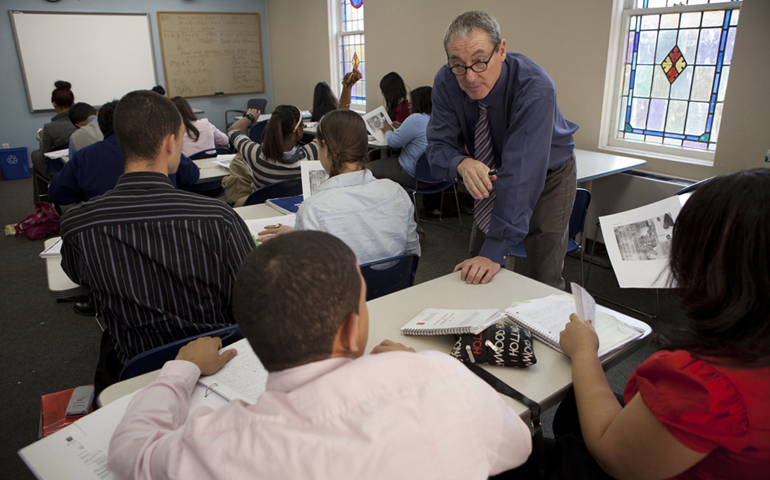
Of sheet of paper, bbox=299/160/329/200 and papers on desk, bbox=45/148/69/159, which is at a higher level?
sheet of paper, bbox=299/160/329/200

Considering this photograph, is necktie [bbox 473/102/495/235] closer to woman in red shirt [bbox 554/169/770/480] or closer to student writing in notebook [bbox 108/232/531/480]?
woman in red shirt [bbox 554/169/770/480]

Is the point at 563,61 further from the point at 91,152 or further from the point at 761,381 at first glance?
the point at 761,381

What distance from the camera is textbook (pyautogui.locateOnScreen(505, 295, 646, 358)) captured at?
1149 mm

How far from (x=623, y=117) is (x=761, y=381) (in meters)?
3.70

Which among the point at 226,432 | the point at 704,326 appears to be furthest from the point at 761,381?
the point at 226,432

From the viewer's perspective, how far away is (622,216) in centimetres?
168

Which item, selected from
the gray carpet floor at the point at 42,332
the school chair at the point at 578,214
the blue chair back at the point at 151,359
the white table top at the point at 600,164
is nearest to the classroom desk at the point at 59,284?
the blue chair back at the point at 151,359

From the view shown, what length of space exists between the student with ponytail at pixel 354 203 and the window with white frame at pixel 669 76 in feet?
8.96

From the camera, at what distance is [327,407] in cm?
58

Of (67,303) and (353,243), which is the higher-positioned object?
(353,243)

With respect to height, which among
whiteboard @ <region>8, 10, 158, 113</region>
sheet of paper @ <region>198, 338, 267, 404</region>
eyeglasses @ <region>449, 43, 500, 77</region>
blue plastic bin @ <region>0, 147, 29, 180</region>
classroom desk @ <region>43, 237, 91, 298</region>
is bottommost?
blue plastic bin @ <region>0, 147, 29, 180</region>

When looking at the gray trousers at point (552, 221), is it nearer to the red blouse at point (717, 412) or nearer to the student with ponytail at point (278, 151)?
the red blouse at point (717, 412)

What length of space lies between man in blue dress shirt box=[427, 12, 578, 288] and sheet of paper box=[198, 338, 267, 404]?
2.33 feet

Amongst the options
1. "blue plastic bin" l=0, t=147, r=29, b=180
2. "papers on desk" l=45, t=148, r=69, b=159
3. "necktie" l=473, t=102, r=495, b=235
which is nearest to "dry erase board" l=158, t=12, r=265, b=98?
"blue plastic bin" l=0, t=147, r=29, b=180
